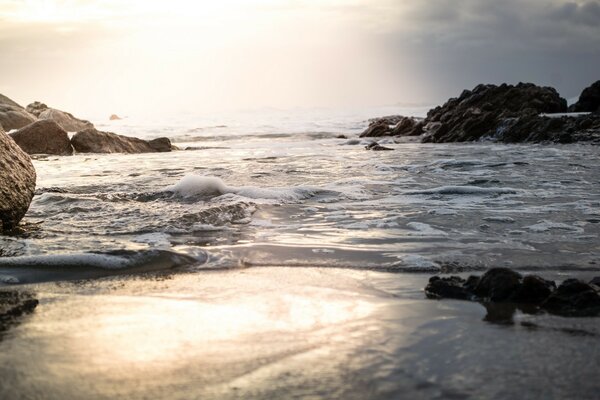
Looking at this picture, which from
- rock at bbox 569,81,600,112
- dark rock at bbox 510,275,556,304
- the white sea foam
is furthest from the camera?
rock at bbox 569,81,600,112

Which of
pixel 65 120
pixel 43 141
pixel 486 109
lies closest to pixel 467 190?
pixel 43 141

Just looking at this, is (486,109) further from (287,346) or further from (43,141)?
(287,346)

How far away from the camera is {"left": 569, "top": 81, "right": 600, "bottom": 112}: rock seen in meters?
24.4

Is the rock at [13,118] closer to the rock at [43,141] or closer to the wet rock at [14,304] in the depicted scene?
the rock at [43,141]

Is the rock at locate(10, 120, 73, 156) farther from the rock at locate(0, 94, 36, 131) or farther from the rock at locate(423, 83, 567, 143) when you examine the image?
the rock at locate(423, 83, 567, 143)

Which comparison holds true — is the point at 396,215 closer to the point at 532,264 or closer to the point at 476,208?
the point at 476,208

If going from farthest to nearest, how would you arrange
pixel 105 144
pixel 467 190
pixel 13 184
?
pixel 105 144 < pixel 467 190 < pixel 13 184

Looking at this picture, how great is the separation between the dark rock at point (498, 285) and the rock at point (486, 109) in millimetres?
16399

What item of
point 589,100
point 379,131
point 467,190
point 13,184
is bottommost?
point 467,190

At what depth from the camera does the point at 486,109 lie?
21766 millimetres

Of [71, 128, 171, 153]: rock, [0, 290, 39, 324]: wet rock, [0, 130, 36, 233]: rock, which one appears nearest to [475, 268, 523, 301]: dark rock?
[0, 290, 39, 324]: wet rock

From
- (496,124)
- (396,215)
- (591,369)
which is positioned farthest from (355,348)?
(496,124)

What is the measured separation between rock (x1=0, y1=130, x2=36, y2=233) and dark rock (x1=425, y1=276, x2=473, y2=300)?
122 inches

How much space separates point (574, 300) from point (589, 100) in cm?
2513
